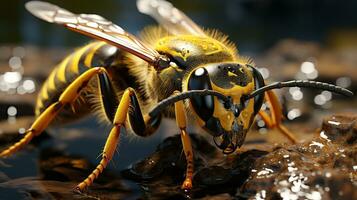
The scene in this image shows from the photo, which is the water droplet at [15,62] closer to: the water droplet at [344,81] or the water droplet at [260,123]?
the water droplet at [260,123]

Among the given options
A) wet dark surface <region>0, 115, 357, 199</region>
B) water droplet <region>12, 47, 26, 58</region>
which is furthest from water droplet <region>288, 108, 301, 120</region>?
water droplet <region>12, 47, 26, 58</region>

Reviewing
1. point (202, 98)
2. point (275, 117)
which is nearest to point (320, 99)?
point (275, 117)

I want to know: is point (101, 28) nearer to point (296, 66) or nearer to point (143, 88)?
point (143, 88)

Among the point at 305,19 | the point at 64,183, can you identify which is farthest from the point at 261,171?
the point at 305,19

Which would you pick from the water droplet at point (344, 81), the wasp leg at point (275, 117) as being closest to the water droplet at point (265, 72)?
the water droplet at point (344, 81)

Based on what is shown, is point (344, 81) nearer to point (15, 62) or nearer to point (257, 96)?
point (15, 62)

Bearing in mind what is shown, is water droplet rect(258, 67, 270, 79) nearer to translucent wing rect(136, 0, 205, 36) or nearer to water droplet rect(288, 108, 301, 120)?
water droplet rect(288, 108, 301, 120)
